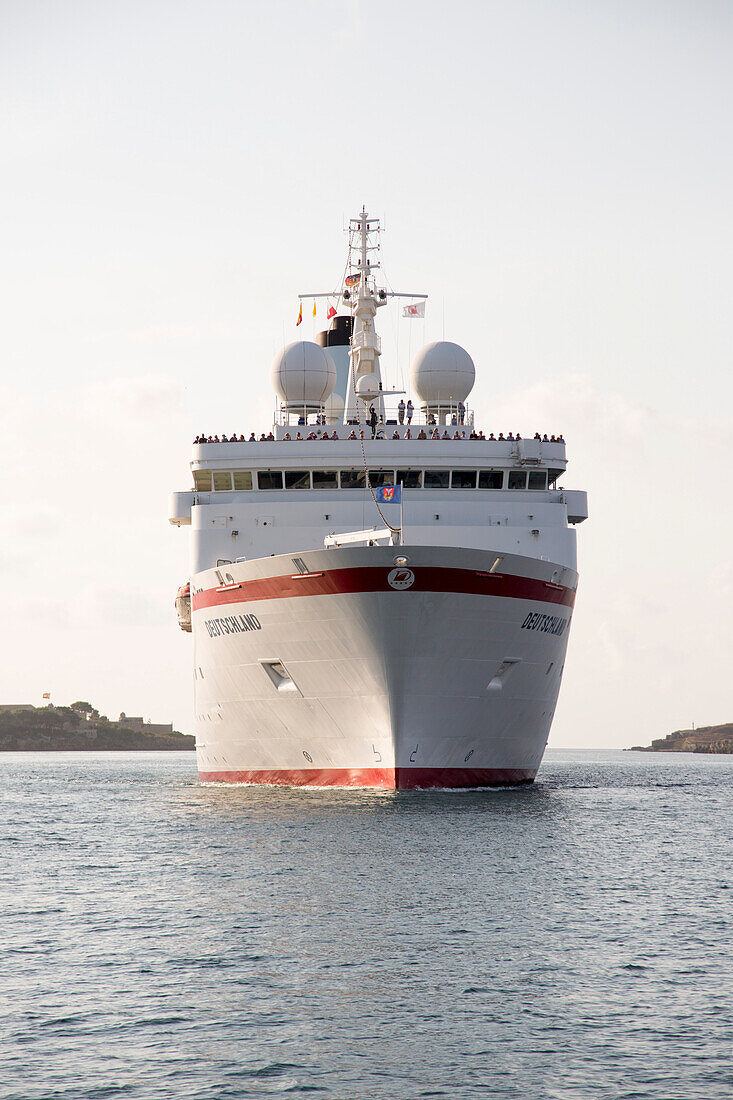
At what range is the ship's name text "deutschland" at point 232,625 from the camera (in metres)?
34.2

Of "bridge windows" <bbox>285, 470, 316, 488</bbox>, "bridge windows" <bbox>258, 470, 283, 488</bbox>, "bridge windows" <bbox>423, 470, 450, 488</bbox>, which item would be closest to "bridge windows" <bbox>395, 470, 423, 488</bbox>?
"bridge windows" <bbox>423, 470, 450, 488</bbox>

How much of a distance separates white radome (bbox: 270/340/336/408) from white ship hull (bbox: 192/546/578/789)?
11.7 metres

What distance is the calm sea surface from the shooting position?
11352mm

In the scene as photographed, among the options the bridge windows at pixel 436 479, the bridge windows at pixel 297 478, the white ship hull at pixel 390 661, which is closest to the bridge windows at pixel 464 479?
the bridge windows at pixel 436 479

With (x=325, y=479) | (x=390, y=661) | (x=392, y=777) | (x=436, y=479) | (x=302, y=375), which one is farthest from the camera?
(x=302, y=375)

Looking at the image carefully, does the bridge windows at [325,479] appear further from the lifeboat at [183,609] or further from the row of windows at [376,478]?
the lifeboat at [183,609]

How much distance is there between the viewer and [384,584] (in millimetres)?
30609

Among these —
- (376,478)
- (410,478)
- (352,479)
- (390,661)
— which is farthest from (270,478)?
(390,661)

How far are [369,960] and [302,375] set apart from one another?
108 feet

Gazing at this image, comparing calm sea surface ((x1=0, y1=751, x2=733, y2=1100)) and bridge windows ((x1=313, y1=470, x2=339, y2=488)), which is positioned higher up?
bridge windows ((x1=313, y1=470, x2=339, y2=488))

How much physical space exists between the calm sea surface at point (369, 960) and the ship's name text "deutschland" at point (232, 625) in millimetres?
6572

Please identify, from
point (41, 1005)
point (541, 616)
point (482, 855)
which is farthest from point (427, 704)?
point (41, 1005)

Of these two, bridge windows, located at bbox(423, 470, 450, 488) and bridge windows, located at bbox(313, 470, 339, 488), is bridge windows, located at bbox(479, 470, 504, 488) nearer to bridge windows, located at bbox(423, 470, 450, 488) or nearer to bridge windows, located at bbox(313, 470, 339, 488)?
bridge windows, located at bbox(423, 470, 450, 488)

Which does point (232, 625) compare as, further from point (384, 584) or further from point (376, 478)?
A: point (376, 478)
